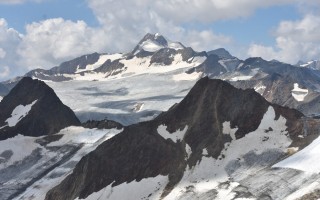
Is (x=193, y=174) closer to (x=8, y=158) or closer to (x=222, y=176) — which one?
(x=222, y=176)

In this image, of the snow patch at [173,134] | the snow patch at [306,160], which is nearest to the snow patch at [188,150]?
the snow patch at [173,134]

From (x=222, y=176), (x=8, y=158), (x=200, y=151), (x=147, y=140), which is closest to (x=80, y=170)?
(x=147, y=140)

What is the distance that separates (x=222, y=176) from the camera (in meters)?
116

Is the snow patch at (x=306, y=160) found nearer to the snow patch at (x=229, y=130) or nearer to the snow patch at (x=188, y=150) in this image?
the snow patch at (x=229, y=130)

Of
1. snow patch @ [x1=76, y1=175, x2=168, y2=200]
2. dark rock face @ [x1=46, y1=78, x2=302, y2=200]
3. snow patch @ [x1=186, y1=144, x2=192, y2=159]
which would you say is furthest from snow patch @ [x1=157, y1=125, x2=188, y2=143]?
snow patch @ [x1=76, y1=175, x2=168, y2=200]

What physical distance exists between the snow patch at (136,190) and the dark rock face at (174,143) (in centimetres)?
187

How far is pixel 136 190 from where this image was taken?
12669 cm

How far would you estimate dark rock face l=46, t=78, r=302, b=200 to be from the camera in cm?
12975

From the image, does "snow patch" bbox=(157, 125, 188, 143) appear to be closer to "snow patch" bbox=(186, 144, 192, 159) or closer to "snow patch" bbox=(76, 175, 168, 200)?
"snow patch" bbox=(186, 144, 192, 159)

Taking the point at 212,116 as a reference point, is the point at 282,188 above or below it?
below

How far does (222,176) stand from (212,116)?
81.8ft

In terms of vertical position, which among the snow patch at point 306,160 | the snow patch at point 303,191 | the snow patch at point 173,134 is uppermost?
the snow patch at point 173,134

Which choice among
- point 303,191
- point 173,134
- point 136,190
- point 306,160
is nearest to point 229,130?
point 173,134

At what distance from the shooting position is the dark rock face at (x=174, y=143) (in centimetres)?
12975
